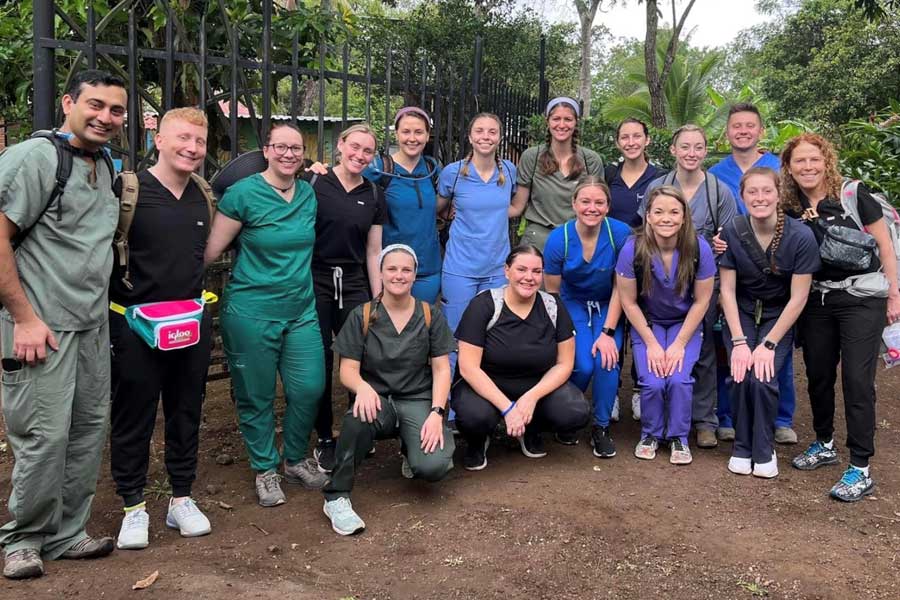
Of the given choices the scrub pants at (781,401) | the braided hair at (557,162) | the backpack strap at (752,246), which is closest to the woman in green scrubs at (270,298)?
the braided hair at (557,162)

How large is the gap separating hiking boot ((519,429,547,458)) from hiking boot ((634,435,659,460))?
0.57m

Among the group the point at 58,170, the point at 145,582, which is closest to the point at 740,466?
the point at 145,582

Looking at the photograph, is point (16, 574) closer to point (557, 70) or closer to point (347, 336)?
point (347, 336)

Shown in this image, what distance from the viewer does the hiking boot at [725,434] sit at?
5.25 metres

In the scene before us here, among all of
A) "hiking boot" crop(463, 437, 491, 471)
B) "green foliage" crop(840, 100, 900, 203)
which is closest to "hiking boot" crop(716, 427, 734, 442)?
"hiking boot" crop(463, 437, 491, 471)

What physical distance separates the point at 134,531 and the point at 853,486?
365 centimetres

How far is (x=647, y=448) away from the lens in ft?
16.1

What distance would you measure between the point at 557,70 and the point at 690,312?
1662 centimetres

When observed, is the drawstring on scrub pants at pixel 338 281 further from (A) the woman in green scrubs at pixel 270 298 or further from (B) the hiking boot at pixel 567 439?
(B) the hiking boot at pixel 567 439

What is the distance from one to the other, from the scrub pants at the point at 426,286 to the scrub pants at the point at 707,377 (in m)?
1.65

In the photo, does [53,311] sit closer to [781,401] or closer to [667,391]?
[667,391]

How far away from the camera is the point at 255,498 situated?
4.36m

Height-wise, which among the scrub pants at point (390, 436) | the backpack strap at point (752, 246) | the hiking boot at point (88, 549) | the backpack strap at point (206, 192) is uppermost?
the backpack strap at point (206, 192)

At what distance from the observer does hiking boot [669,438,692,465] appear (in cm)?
478
